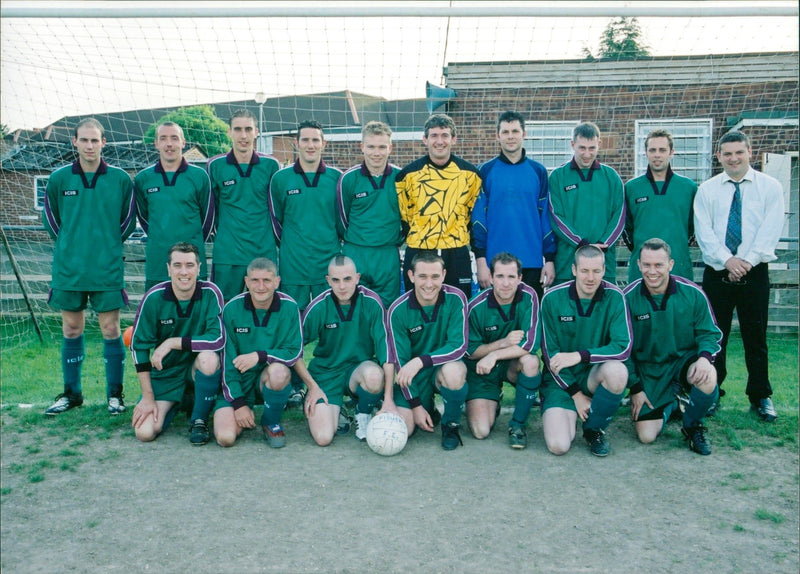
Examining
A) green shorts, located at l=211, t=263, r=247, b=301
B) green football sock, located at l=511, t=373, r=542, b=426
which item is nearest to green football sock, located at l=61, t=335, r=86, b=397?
green shorts, located at l=211, t=263, r=247, b=301

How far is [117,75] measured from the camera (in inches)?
232

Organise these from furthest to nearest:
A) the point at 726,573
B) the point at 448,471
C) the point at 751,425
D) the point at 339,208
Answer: the point at 339,208 < the point at 751,425 < the point at 448,471 < the point at 726,573

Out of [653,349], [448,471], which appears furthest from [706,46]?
[448,471]

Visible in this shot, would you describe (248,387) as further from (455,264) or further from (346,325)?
(455,264)

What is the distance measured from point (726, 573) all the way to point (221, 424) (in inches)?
111

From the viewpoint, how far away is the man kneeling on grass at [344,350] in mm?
4004

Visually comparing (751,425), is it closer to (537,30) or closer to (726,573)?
(726,573)

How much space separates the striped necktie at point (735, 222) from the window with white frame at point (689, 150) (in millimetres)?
4908

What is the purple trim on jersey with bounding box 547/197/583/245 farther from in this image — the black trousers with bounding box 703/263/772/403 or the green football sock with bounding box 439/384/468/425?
the green football sock with bounding box 439/384/468/425

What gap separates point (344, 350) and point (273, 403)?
61 centimetres

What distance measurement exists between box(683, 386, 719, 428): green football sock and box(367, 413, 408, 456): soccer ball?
174cm

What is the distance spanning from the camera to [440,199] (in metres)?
4.38

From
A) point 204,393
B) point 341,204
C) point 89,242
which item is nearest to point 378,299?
point 341,204

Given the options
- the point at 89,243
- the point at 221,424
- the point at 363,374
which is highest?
the point at 89,243
